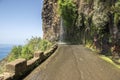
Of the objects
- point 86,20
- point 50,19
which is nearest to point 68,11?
point 86,20

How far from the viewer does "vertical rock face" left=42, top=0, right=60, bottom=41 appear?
161 feet

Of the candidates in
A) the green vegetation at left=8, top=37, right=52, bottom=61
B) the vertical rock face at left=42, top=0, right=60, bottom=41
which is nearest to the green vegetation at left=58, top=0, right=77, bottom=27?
the vertical rock face at left=42, top=0, right=60, bottom=41

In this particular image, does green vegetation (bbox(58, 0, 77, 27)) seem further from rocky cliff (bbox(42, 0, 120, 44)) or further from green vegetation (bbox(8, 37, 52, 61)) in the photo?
green vegetation (bbox(8, 37, 52, 61))

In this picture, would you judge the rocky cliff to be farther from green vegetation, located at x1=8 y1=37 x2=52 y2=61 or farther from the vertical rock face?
green vegetation, located at x1=8 y1=37 x2=52 y2=61

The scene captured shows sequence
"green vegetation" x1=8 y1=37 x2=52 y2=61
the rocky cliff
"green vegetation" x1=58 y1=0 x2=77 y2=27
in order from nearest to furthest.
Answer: the rocky cliff, "green vegetation" x1=8 y1=37 x2=52 y2=61, "green vegetation" x1=58 y1=0 x2=77 y2=27

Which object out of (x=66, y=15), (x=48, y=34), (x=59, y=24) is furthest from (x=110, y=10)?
(x=48, y=34)

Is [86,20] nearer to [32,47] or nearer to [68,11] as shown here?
[68,11]

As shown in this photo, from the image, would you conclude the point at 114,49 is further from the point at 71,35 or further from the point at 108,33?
the point at 71,35

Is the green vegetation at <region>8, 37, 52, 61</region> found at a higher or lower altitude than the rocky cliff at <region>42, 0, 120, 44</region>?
lower

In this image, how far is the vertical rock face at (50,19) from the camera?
4903 cm

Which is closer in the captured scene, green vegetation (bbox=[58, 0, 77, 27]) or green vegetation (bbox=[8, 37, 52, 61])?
green vegetation (bbox=[8, 37, 52, 61])

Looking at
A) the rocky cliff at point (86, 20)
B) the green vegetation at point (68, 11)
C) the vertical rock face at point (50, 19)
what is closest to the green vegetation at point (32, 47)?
the rocky cliff at point (86, 20)

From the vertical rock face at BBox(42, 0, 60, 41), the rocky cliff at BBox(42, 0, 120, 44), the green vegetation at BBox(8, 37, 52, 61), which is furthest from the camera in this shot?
the vertical rock face at BBox(42, 0, 60, 41)

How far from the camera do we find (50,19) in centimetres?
5325
